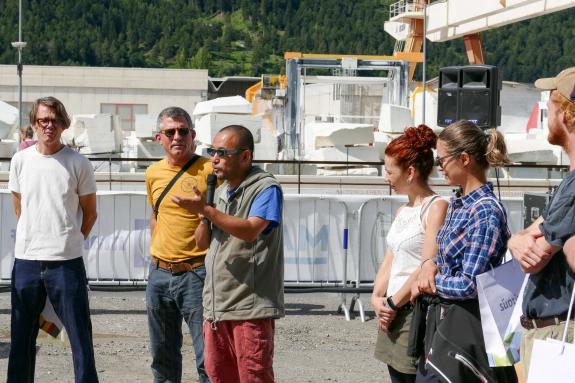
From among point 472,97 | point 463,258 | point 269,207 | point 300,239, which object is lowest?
point 300,239

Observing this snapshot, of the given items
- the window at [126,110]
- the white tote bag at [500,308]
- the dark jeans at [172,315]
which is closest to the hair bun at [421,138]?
the white tote bag at [500,308]

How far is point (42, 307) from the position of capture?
6.16 m

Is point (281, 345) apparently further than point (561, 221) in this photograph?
Yes

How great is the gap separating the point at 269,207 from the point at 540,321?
1.75 metres

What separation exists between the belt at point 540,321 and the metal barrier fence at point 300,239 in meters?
7.08

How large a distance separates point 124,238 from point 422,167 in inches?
273

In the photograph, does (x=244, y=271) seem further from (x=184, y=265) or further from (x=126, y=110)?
(x=126, y=110)

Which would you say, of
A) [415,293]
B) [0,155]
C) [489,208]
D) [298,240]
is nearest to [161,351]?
[415,293]

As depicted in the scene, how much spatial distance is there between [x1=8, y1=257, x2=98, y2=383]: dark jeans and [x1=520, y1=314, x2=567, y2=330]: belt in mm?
2940

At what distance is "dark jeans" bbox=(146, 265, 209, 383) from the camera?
5.98 m

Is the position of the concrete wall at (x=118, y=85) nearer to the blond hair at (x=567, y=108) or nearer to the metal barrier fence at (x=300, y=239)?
the metal barrier fence at (x=300, y=239)

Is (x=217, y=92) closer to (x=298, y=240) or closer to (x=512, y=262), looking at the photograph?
(x=298, y=240)

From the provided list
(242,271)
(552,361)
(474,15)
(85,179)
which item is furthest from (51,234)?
(474,15)

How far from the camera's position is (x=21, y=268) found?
605 centimetres
